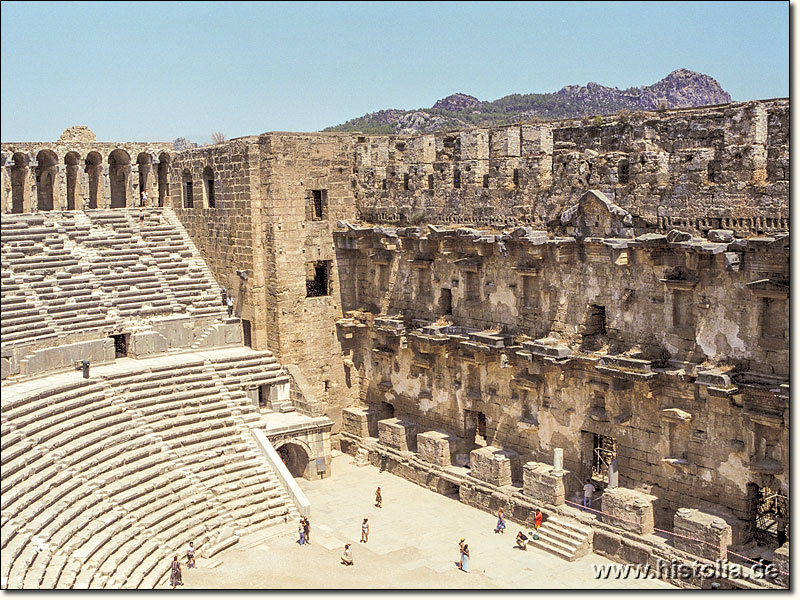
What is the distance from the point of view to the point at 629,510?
18.8 m

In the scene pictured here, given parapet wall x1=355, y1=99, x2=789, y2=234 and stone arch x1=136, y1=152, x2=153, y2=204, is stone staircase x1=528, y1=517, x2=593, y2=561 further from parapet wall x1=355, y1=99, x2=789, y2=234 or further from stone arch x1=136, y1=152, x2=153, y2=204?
stone arch x1=136, y1=152, x2=153, y2=204

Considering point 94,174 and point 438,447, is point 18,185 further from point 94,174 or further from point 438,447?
point 438,447

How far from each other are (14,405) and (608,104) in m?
29.5

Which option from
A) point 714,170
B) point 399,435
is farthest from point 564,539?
point 714,170

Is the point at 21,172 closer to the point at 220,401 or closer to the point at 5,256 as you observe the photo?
the point at 5,256

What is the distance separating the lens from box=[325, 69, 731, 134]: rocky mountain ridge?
29.9 metres

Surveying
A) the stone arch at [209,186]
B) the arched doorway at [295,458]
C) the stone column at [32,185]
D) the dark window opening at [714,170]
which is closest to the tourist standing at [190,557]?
the arched doorway at [295,458]

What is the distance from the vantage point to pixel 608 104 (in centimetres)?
4153

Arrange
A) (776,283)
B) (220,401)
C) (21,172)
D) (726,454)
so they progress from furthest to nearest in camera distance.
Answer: (21,172) < (220,401) < (726,454) < (776,283)

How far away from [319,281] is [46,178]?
9.05 metres

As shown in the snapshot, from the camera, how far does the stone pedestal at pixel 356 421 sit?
84.2 ft

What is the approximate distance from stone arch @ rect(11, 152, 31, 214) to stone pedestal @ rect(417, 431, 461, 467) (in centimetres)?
1368

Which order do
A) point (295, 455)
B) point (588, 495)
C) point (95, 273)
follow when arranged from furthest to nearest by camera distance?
point (95, 273)
point (295, 455)
point (588, 495)

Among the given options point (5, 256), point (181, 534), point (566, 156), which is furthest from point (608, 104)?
point (181, 534)
